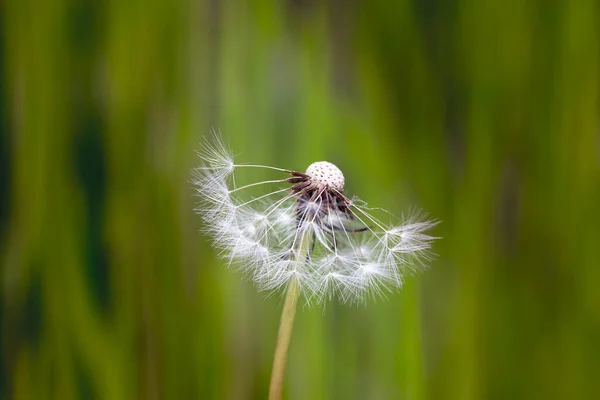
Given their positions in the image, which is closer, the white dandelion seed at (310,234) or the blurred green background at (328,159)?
the white dandelion seed at (310,234)

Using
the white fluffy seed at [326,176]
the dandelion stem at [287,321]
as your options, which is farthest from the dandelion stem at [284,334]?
the white fluffy seed at [326,176]

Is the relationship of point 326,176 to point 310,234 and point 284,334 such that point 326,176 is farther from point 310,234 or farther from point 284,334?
point 284,334

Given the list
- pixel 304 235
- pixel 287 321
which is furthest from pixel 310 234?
pixel 287 321

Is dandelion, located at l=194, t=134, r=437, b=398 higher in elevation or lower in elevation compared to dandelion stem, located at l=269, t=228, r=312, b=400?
higher

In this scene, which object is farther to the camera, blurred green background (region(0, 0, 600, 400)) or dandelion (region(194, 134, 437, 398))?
blurred green background (region(0, 0, 600, 400))

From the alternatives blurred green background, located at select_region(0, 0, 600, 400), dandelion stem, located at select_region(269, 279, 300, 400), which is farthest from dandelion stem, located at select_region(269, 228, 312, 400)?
blurred green background, located at select_region(0, 0, 600, 400)

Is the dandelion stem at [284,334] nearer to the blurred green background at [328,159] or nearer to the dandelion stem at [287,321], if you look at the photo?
the dandelion stem at [287,321]

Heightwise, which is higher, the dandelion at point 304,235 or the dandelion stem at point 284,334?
the dandelion at point 304,235

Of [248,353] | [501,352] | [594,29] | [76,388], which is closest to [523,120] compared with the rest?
[594,29]

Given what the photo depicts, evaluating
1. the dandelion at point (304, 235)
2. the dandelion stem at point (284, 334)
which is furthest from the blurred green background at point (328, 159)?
the dandelion stem at point (284, 334)

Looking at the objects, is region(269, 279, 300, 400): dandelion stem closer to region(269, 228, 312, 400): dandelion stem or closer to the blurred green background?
region(269, 228, 312, 400): dandelion stem
